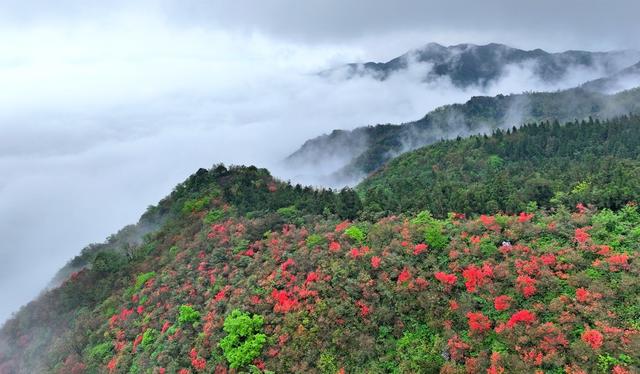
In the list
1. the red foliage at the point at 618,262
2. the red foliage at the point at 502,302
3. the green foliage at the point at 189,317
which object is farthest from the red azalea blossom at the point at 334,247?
the red foliage at the point at 618,262

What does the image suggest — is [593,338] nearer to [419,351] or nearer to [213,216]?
[419,351]

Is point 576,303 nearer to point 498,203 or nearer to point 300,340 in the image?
point 300,340

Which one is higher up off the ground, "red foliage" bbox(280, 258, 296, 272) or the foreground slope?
"red foliage" bbox(280, 258, 296, 272)

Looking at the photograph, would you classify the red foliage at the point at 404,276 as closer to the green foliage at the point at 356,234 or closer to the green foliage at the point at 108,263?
the green foliage at the point at 356,234

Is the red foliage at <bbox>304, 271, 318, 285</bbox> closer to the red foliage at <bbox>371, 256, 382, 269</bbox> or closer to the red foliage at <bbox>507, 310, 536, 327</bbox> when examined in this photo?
the red foliage at <bbox>371, 256, 382, 269</bbox>

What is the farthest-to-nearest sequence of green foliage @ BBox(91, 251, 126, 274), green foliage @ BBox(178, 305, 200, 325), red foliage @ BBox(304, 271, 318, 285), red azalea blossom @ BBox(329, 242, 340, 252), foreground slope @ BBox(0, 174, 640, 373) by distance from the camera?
green foliage @ BBox(91, 251, 126, 274) → green foliage @ BBox(178, 305, 200, 325) → red azalea blossom @ BBox(329, 242, 340, 252) → red foliage @ BBox(304, 271, 318, 285) → foreground slope @ BBox(0, 174, 640, 373)

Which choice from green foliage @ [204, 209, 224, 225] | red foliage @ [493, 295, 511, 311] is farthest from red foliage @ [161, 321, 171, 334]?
red foliage @ [493, 295, 511, 311]
